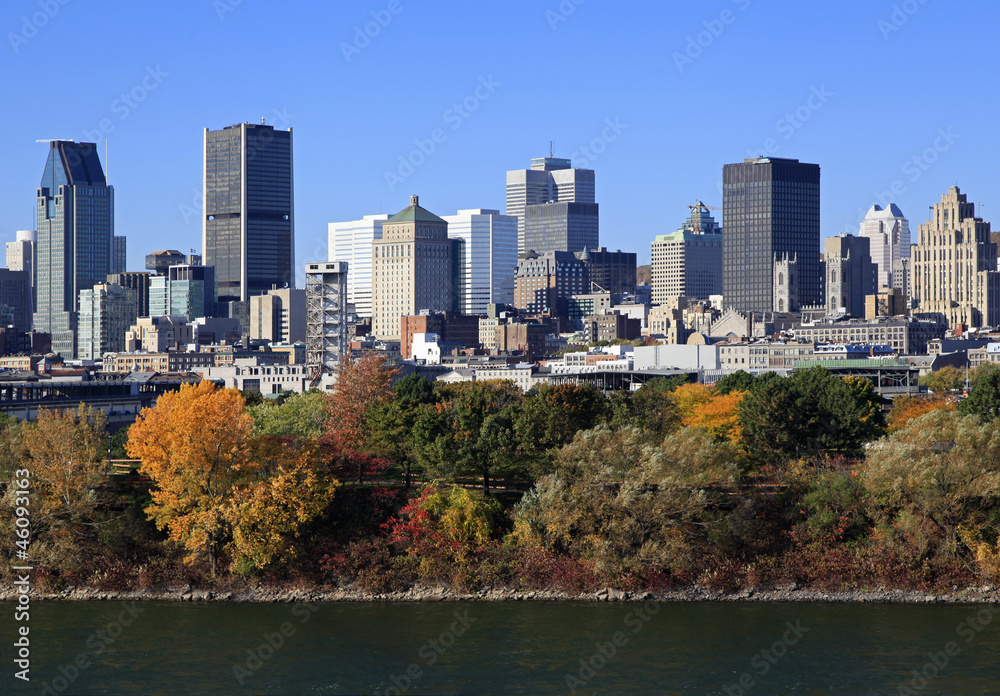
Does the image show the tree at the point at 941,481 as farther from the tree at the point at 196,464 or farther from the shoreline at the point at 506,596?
the tree at the point at 196,464

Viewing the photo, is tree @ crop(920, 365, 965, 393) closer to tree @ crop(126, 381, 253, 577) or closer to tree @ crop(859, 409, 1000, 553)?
tree @ crop(859, 409, 1000, 553)

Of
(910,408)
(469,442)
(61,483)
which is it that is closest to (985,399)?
(910,408)

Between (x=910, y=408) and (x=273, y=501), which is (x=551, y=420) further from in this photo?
(x=910, y=408)

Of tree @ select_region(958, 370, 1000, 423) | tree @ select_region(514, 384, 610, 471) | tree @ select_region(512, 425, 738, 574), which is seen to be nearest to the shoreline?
tree @ select_region(512, 425, 738, 574)

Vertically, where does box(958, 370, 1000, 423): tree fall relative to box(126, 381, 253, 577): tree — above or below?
above

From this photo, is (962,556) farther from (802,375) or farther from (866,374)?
(866,374)

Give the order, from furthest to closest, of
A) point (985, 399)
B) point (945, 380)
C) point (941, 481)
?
point (945, 380) < point (985, 399) < point (941, 481)

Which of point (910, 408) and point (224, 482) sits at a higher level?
point (910, 408)

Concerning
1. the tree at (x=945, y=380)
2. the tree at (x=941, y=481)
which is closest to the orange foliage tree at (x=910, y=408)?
the tree at (x=941, y=481)
